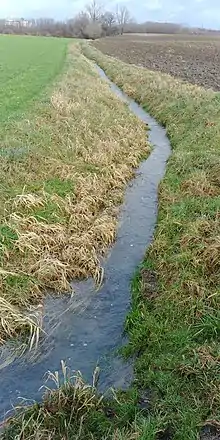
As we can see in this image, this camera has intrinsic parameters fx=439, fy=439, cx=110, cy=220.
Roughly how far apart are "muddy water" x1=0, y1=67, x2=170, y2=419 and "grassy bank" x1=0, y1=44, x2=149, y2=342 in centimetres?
39

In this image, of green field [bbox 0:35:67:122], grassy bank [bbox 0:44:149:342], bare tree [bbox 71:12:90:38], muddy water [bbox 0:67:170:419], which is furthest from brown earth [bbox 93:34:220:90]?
bare tree [bbox 71:12:90:38]

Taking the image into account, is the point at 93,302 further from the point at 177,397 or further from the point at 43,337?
the point at 177,397

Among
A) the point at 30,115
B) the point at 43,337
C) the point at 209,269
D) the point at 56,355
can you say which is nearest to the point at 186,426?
the point at 56,355

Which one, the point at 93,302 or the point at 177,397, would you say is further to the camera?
the point at 93,302

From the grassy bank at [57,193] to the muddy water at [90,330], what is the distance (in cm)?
39

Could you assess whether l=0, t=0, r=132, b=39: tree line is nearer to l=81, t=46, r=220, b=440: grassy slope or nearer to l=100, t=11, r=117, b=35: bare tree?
l=100, t=11, r=117, b=35: bare tree

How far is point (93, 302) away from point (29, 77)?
2775 cm

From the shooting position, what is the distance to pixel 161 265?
1062 cm

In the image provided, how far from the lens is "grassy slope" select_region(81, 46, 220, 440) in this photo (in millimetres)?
6641

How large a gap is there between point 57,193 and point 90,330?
19.2 feet

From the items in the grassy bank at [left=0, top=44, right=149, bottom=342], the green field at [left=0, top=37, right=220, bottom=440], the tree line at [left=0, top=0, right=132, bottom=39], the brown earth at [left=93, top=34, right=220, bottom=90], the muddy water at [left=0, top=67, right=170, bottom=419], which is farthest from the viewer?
the tree line at [left=0, top=0, right=132, bottom=39]

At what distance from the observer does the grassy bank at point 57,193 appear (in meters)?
10.1

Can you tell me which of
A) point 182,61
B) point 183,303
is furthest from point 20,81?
point 182,61

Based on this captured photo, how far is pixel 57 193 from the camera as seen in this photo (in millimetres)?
13617
